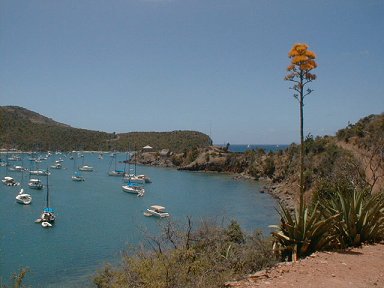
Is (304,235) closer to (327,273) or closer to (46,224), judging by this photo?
(327,273)

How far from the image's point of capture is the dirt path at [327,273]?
689cm

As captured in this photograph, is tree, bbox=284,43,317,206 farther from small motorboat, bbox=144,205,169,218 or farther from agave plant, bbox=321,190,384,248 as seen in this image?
small motorboat, bbox=144,205,169,218

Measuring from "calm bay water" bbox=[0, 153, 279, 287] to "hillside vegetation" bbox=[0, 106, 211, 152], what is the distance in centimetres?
7628

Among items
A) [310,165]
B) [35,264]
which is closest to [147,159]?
[310,165]

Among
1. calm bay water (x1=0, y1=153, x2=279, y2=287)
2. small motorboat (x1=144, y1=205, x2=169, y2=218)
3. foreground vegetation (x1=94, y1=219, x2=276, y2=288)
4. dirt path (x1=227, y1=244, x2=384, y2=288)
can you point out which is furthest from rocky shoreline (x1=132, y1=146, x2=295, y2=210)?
dirt path (x1=227, y1=244, x2=384, y2=288)

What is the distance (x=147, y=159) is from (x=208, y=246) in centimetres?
12490

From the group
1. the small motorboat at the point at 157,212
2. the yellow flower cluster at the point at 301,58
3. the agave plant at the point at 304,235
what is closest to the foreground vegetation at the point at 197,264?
the agave plant at the point at 304,235

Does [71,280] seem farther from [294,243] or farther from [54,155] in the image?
[54,155]

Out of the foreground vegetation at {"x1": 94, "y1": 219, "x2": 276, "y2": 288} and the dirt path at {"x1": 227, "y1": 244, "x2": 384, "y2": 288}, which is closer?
the dirt path at {"x1": 227, "y1": 244, "x2": 384, "y2": 288}

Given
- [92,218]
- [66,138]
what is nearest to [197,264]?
[92,218]

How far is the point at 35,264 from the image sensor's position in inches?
1118

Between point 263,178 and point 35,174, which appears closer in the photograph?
point 263,178

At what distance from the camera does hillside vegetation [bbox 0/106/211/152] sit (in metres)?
151

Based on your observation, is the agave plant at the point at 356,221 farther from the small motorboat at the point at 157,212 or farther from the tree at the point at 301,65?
the small motorboat at the point at 157,212
